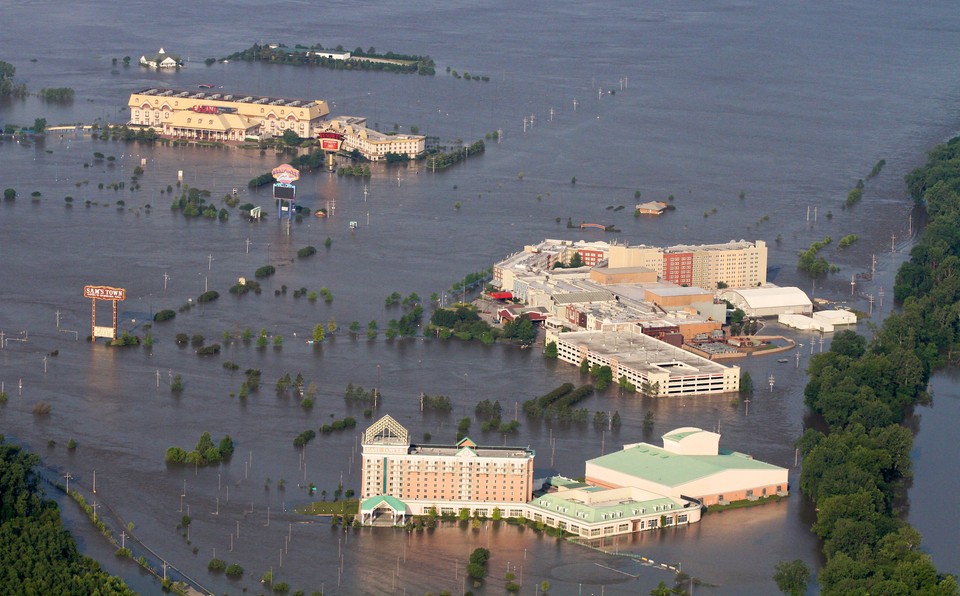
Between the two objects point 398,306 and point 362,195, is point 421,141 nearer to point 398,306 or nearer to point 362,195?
point 362,195

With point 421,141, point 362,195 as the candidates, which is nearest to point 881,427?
point 362,195

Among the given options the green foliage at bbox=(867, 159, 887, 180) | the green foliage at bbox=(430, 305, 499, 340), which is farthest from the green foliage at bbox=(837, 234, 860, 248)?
the green foliage at bbox=(430, 305, 499, 340)

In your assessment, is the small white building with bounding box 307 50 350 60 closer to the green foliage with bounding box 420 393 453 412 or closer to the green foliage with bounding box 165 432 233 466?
the green foliage with bounding box 420 393 453 412

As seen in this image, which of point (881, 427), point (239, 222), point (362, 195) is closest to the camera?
point (881, 427)

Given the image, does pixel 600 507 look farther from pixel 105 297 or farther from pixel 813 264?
pixel 813 264

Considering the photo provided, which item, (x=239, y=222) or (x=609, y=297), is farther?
(x=239, y=222)
